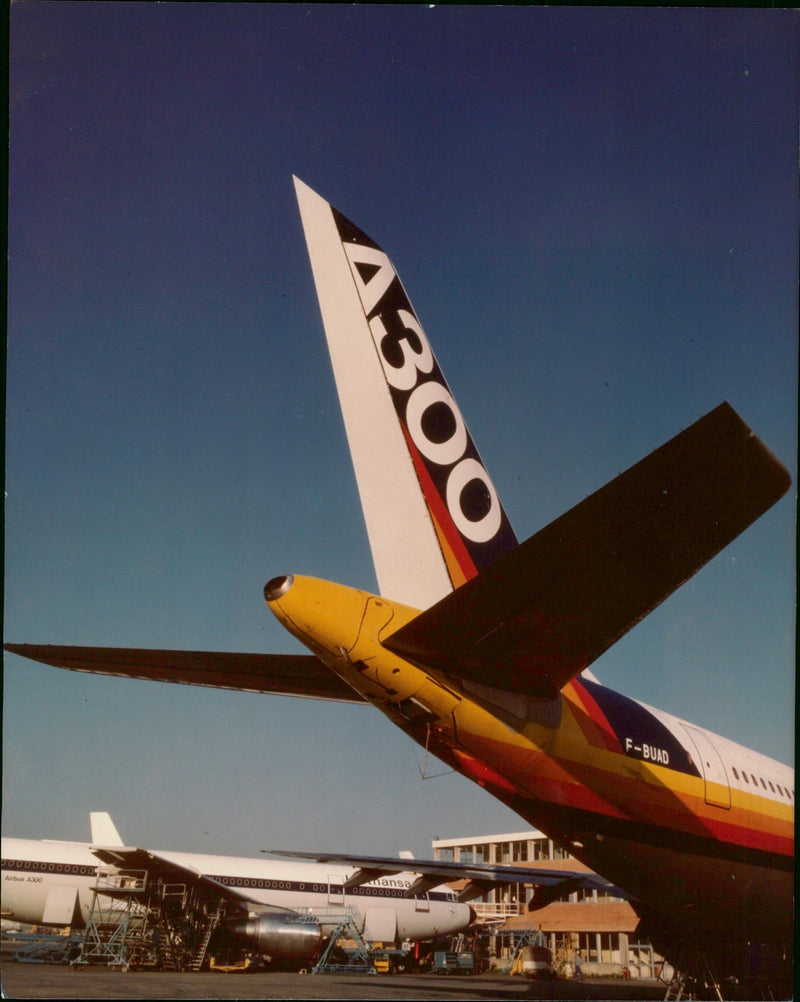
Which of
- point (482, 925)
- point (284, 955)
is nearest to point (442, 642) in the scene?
point (284, 955)

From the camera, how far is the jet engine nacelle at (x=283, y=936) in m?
→ 21.9

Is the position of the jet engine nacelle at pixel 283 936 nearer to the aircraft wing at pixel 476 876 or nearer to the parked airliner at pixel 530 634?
the aircraft wing at pixel 476 876

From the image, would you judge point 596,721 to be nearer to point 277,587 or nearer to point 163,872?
point 277,587

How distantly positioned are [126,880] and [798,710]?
2316 centimetres

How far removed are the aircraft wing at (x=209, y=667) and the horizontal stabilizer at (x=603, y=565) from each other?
1.40 meters

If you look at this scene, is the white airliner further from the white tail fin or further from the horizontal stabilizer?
the horizontal stabilizer

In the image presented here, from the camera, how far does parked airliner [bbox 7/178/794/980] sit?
467 centimetres

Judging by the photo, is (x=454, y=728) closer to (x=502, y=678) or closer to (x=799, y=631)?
(x=502, y=678)

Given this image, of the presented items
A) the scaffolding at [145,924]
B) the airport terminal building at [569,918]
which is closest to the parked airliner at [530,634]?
the scaffolding at [145,924]

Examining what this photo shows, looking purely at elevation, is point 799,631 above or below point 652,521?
below

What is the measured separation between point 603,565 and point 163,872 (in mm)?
24044

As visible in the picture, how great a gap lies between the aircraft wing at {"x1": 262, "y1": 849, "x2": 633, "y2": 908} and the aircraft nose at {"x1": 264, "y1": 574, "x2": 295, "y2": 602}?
10.4 metres

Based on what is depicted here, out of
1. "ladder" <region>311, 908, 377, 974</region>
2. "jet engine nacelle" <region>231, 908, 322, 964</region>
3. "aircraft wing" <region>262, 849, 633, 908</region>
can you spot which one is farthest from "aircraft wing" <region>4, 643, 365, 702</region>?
"ladder" <region>311, 908, 377, 974</region>

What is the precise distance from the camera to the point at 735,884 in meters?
9.09
